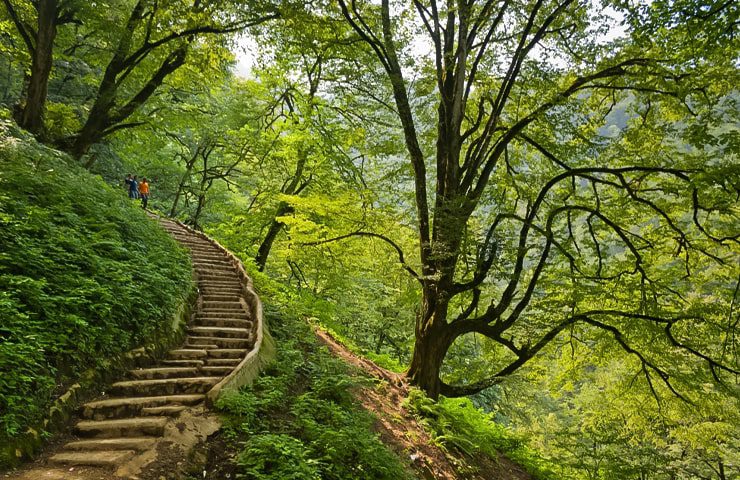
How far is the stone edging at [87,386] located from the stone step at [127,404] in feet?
0.66

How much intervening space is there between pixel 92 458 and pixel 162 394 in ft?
6.18

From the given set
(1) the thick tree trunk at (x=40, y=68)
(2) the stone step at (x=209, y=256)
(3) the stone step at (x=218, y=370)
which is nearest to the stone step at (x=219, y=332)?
(3) the stone step at (x=218, y=370)

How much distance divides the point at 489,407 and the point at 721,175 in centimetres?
1973

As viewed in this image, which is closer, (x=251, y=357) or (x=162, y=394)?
(x=162, y=394)

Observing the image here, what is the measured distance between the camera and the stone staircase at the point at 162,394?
4387mm

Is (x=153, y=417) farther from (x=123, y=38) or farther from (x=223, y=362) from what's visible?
(x=123, y=38)

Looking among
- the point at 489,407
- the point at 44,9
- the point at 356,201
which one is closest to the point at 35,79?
the point at 44,9

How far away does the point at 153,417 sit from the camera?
16.9ft

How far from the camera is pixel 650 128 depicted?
951cm

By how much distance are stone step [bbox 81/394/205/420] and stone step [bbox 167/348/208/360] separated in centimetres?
168

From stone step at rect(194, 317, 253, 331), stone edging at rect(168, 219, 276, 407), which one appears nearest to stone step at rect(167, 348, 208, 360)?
stone edging at rect(168, 219, 276, 407)

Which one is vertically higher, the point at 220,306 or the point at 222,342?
the point at 220,306

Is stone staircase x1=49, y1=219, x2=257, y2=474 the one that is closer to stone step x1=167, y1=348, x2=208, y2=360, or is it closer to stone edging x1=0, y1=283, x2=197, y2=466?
stone step x1=167, y1=348, x2=208, y2=360

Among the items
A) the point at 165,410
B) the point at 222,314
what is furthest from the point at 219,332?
the point at 165,410
